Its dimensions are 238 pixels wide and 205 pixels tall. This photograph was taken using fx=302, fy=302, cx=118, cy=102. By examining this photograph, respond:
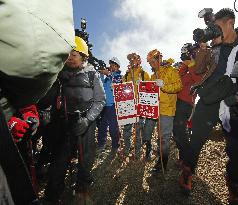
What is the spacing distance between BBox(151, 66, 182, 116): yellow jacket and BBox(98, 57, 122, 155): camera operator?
246 cm

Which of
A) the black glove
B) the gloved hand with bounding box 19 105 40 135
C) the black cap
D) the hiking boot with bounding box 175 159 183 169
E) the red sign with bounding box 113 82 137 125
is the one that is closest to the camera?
the gloved hand with bounding box 19 105 40 135

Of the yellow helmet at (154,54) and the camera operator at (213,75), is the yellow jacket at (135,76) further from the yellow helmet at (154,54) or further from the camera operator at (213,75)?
the camera operator at (213,75)

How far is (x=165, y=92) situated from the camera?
6641mm

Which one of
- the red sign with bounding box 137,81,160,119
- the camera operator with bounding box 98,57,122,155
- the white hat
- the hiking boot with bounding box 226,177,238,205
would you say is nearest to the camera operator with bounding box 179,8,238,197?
the hiking boot with bounding box 226,177,238,205

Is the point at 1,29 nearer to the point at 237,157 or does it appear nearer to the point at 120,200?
the point at 237,157

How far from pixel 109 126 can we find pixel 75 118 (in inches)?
171

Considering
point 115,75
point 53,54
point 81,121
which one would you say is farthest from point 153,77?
point 53,54

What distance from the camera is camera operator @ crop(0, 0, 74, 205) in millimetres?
833

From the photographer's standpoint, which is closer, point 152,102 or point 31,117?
point 31,117

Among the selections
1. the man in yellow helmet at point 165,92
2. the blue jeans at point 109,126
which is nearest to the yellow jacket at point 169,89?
the man in yellow helmet at point 165,92

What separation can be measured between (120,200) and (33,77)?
4.45 meters

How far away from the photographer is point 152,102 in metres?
7.08

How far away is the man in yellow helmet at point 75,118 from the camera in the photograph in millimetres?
4500

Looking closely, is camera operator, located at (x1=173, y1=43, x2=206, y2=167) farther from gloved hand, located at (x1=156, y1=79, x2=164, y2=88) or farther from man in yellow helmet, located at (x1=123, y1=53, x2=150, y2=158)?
man in yellow helmet, located at (x1=123, y1=53, x2=150, y2=158)
